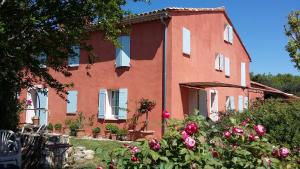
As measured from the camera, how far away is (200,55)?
2005 centimetres

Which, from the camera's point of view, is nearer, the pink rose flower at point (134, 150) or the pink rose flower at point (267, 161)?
the pink rose flower at point (267, 161)

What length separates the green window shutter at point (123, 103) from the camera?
18.0m

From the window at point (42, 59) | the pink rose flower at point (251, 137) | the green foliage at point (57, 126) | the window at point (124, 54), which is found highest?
the window at point (124, 54)

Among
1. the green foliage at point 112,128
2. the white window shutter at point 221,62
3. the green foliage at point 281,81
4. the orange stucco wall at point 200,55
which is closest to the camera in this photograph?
the orange stucco wall at point 200,55

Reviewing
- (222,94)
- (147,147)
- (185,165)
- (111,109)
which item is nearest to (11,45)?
(147,147)

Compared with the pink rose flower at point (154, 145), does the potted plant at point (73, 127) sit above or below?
below

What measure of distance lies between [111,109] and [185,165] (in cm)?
1555

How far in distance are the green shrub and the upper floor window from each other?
16.0 meters

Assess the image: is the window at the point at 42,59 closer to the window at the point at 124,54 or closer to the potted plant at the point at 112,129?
the potted plant at the point at 112,129

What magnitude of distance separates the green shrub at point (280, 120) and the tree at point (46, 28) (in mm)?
2797

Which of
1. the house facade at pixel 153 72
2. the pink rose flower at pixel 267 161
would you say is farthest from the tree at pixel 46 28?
the house facade at pixel 153 72

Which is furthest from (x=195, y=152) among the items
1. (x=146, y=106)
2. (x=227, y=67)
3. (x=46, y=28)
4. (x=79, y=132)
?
(x=227, y=67)

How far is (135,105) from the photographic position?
17734mm

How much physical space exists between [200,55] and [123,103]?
4.63m
